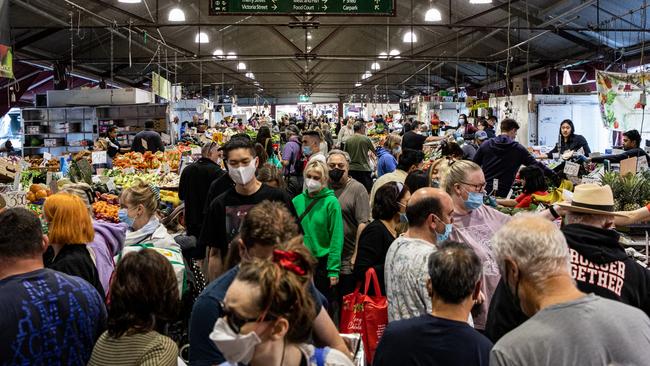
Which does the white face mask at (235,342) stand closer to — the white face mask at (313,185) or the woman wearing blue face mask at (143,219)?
the woman wearing blue face mask at (143,219)

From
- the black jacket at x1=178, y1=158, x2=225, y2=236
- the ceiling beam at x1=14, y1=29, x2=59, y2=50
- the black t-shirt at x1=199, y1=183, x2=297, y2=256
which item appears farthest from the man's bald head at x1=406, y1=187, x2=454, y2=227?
the ceiling beam at x1=14, y1=29, x2=59, y2=50

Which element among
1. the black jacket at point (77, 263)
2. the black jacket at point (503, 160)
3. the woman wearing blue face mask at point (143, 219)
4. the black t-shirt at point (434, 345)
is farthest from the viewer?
the black jacket at point (503, 160)

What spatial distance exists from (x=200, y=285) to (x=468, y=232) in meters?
2.11

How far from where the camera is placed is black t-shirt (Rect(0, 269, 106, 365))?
2668 mm

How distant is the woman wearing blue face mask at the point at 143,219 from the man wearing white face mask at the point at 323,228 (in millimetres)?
1051

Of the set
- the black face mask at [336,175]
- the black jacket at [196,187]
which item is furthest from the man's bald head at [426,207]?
the black jacket at [196,187]

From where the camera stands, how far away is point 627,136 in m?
9.52

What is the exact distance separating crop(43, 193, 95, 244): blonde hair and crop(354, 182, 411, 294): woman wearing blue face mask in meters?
1.70

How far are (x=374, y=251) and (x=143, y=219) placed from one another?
170cm

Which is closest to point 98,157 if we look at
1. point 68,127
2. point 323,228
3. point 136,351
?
point 323,228

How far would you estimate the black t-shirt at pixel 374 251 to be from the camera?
4270 millimetres

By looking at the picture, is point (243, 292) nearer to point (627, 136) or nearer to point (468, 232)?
point (468, 232)

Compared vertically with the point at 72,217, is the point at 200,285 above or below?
below

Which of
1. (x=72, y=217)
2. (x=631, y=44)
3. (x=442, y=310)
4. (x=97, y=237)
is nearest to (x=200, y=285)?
(x=97, y=237)
